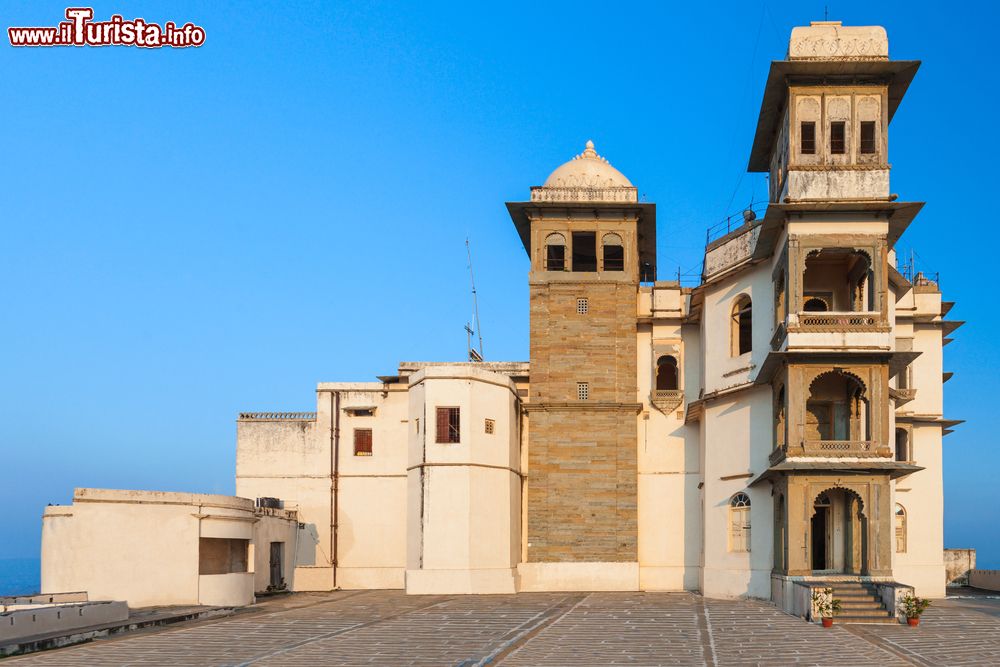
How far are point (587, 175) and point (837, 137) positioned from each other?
1280 centimetres

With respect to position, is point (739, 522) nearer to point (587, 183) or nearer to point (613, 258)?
point (613, 258)

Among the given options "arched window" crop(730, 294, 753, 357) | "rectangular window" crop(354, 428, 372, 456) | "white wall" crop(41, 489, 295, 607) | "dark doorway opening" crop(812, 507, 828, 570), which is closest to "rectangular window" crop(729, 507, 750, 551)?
"dark doorway opening" crop(812, 507, 828, 570)

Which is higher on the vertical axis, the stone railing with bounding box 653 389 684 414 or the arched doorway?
the stone railing with bounding box 653 389 684 414

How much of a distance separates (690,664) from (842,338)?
13.7 m

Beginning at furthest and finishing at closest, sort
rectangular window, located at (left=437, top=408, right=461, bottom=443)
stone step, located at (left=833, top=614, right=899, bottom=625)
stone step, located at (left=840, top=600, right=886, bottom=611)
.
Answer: rectangular window, located at (left=437, top=408, right=461, bottom=443) < stone step, located at (left=840, top=600, right=886, bottom=611) < stone step, located at (left=833, top=614, right=899, bottom=625)

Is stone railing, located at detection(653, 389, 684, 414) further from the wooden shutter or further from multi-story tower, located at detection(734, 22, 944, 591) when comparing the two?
the wooden shutter

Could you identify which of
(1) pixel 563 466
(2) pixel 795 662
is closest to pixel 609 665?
(2) pixel 795 662

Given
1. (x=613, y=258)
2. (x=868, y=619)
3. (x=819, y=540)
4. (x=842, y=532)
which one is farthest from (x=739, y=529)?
(x=613, y=258)

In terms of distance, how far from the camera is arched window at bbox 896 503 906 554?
36500mm

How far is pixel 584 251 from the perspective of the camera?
1768 inches

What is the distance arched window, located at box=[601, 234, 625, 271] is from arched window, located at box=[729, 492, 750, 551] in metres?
11.0

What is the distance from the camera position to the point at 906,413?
3772 centimetres

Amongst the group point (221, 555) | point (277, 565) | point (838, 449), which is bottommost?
point (277, 565)

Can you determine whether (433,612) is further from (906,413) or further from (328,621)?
(906,413)
